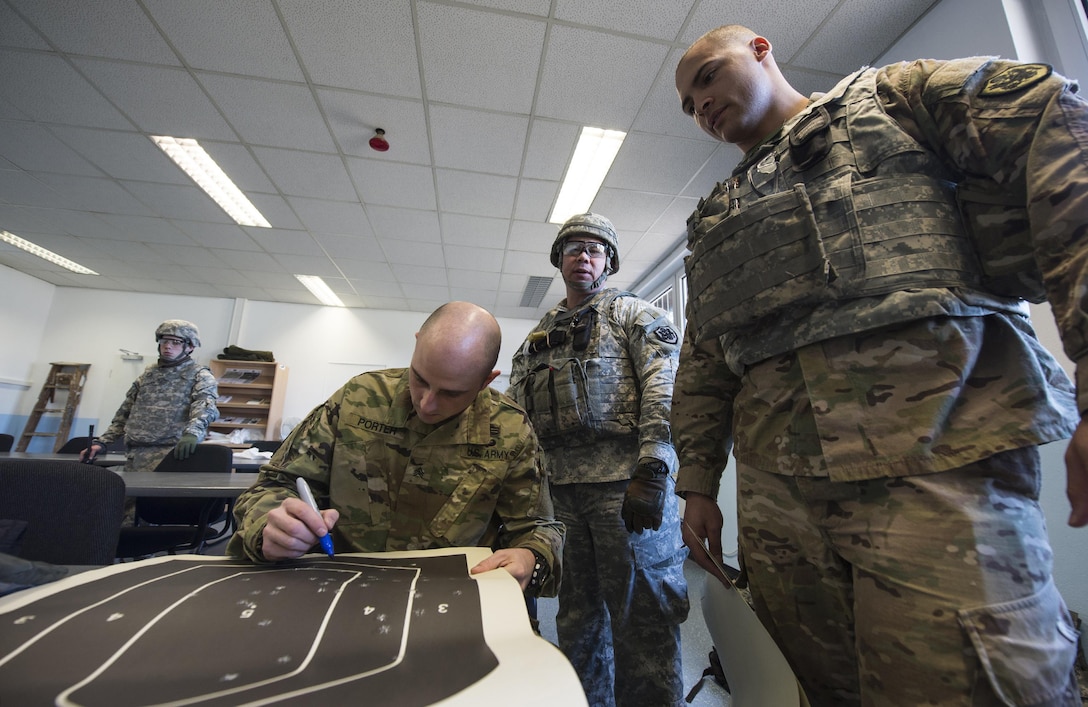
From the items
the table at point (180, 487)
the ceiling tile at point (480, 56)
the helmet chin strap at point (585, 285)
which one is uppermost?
the ceiling tile at point (480, 56)

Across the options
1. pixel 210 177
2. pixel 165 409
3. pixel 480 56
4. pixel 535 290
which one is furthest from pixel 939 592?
pixel 535 290

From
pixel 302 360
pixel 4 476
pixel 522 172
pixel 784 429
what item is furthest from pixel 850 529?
pixel 302 360

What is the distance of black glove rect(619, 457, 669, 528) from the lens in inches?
41.9

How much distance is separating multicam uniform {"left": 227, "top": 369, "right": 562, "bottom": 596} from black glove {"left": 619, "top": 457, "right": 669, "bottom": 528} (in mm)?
267

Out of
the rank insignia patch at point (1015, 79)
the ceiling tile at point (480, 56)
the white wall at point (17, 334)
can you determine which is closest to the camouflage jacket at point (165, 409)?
the ceiling tile at point (480, 56)

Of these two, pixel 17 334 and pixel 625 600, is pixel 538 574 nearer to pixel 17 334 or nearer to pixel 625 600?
pixel 625 600

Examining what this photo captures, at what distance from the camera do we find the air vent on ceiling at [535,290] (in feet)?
17.0

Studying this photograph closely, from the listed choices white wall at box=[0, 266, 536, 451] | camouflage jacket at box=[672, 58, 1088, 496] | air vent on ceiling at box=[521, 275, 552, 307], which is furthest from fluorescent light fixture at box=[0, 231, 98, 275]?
camouflage jacket at box=[672, 58, 1088, 496]

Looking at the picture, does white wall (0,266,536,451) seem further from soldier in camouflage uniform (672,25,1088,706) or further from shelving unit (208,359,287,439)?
soldier in camouflage uniform (672,25,1088,706)

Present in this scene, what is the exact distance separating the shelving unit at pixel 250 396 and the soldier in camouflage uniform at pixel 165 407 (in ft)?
9.37

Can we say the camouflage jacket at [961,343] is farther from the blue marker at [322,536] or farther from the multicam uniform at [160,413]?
the multicam uniform at [160,413]

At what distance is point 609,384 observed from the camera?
4.60ft

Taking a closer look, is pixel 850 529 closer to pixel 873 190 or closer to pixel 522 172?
pixel 873 190

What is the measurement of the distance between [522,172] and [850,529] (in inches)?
118
